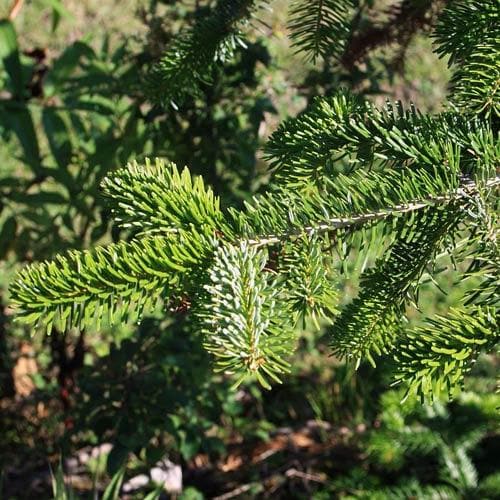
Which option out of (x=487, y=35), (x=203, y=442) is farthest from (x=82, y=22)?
(x=487, y=35)

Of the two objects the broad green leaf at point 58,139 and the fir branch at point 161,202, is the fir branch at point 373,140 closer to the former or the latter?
the fir branch at point 161,202

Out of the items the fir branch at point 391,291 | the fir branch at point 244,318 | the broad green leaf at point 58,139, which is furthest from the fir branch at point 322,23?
the broad green leaf at point 58,139

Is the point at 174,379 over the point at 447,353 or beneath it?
over

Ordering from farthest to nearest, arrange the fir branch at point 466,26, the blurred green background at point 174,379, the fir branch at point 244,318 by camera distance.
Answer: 1. the blurred green background at point 174,379
2. the fir branch at point 466,26
3. the fir branch at point 244,318

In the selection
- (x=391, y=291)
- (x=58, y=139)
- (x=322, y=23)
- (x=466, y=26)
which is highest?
(x=58, y=139)

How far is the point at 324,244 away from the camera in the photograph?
0.95 m

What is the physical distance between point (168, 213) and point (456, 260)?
1.23 feet

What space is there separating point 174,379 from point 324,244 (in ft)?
4.60

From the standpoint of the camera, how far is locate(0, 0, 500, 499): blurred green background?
217 cm

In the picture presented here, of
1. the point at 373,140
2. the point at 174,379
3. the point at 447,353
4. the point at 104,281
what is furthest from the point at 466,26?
the point at 174,379

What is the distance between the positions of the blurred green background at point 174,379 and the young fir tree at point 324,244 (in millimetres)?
830

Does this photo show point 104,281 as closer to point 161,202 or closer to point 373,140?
point 161,202

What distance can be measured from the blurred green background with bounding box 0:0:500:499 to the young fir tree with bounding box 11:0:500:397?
0.83m

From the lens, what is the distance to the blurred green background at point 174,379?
2.17 m
